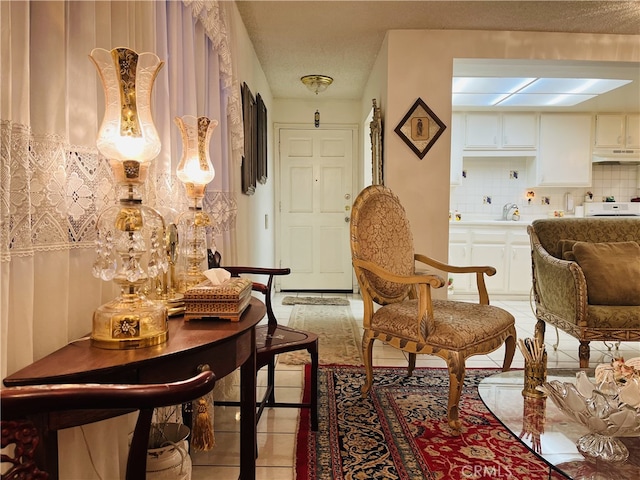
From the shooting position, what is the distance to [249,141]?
134 inches

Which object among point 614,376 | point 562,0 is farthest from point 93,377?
point 562,0

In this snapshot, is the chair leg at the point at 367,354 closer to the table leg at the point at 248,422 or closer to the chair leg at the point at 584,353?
the table leg at the point at 248,422

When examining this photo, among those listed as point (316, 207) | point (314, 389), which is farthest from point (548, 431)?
point (316, 207)

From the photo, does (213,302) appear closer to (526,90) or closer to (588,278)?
(588,278)

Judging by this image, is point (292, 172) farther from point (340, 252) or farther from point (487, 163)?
point (487, 163)

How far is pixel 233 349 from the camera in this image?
47.4 inches

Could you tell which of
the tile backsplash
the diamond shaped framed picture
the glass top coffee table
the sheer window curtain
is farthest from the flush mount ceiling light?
the glass top coffee table

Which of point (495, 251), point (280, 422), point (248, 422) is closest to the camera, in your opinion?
point (248, 422)

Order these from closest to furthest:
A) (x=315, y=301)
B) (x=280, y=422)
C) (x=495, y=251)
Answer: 1. (x=280, y=422)
2. (x=315, y=301)
3. (x=495, y=251)

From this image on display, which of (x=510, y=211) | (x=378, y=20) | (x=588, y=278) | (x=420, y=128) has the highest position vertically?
(x=378, y=20)

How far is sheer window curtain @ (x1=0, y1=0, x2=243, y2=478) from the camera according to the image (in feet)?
2.86

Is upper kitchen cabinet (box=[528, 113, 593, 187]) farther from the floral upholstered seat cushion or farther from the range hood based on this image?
the floral upholstered seat cushion

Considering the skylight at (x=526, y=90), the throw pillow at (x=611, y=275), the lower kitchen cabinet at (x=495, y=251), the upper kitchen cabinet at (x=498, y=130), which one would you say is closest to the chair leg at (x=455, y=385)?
the throw pillow at (x=611, y=275)

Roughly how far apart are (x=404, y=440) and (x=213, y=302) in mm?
1209
